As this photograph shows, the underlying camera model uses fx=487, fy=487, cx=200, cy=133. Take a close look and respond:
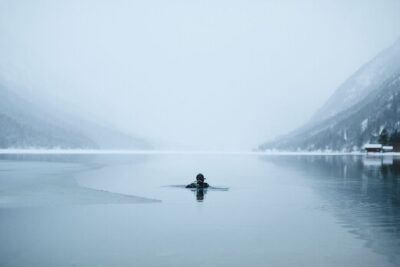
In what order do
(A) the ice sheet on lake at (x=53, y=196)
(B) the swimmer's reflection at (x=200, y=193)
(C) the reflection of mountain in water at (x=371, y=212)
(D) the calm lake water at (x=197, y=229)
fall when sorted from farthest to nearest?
(B) the swimmer's reflection at (x=200, y=193) < (A) the ice sheet on lake at (x=53, y=196) < (C) the reflection of mountain in water at (x=371, y=212) < (D) the calm lake water at (x=197, y=229)

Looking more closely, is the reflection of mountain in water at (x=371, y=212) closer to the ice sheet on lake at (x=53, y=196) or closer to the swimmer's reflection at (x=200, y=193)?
the swimmer's reflection at (x=200, y=193)

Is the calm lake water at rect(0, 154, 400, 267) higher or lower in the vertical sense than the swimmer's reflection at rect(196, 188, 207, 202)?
lower

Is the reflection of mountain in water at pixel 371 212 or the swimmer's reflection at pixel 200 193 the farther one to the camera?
the swimmer's reflection at pixel 200 193

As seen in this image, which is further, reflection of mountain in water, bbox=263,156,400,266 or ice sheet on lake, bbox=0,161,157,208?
ice sheet on lake, bbox=0,161,157,208

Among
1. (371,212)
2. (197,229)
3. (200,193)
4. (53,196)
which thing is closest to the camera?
(197,229)

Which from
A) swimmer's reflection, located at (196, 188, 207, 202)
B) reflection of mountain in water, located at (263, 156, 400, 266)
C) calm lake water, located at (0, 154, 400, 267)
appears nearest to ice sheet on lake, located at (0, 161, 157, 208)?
calm lake water, located at (0, 154, 400, 267)

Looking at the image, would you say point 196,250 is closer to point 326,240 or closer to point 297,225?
point 326,240

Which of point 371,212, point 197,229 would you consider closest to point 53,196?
point 197,229

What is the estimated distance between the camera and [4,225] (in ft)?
105

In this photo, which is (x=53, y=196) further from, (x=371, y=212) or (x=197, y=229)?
(x=371, y=212)

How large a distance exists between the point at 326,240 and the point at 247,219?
8.74 meters

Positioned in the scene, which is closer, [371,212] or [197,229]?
[197,229]

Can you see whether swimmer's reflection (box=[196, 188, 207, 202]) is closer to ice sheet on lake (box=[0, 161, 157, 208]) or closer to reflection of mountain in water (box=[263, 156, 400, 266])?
ice sheet on lake (box=[0, 161, 157, 208])

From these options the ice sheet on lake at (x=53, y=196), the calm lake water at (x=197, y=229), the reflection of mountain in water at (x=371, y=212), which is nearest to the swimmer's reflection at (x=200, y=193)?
the calm lake water at (x=197, y=229)
